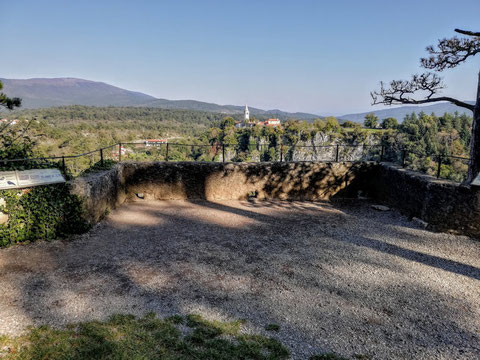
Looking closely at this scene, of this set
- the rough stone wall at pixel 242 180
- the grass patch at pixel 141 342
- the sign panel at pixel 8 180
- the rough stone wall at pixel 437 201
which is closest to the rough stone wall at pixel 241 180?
the rough stone wall at pixel 242 180

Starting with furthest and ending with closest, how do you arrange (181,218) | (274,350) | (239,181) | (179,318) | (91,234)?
(239,181) < (181,218) < (91,234) < (179,318) < (274,350)

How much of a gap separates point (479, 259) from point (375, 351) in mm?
3913

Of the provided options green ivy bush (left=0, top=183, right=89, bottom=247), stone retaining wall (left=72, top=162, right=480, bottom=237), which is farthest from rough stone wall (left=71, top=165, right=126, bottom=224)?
green ivy bush (left=0, top=183, right=89, bottom=247)

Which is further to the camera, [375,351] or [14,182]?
[14,182]

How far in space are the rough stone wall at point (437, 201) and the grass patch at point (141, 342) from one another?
5756 millimetres

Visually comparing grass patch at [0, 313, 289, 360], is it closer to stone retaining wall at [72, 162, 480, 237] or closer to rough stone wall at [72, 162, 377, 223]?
stone retaining wall at [72, 162, 480, 237]

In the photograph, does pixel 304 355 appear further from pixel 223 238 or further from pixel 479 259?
pixel 479 259

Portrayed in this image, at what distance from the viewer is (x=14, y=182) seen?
563cm

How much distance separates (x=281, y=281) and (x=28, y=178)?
5.13m

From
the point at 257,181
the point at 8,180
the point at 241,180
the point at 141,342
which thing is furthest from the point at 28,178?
the point at 257,181

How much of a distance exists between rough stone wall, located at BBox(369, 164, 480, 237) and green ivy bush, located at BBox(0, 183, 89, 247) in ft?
26.2

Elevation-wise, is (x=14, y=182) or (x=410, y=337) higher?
(x=14, y=182)

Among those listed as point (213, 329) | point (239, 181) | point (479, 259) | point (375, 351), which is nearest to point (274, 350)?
point (213, 329)

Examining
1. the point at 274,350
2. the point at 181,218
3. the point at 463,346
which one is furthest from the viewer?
the point at 181,218
